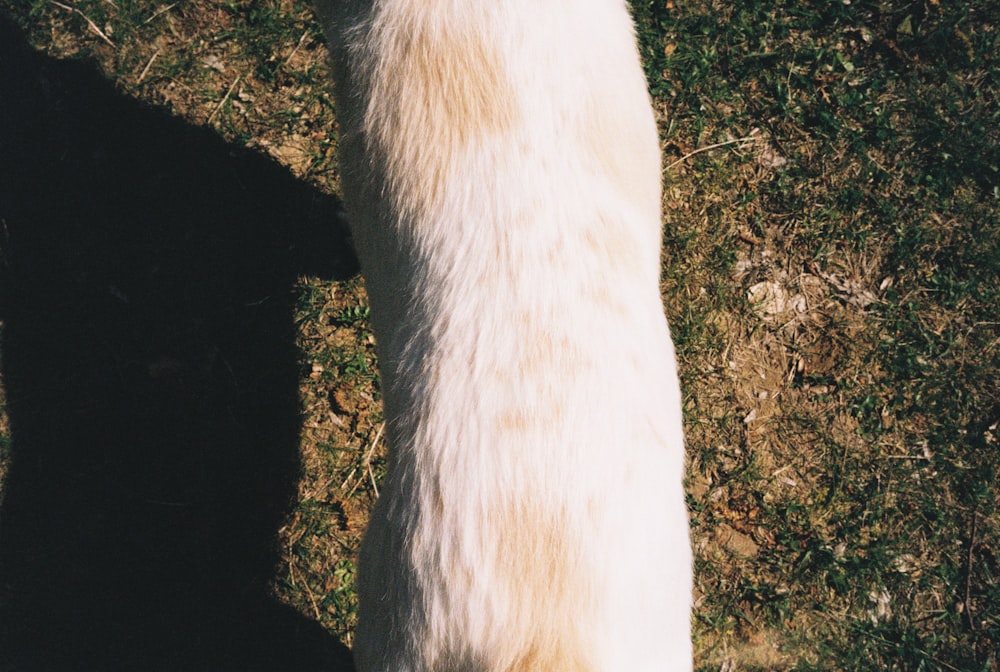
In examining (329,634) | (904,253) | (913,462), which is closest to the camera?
(329,634)

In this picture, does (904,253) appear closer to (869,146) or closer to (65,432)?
(869,146)

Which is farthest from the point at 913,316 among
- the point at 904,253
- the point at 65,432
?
the point at 65,432

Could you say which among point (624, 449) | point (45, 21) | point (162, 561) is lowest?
point (162, 561)

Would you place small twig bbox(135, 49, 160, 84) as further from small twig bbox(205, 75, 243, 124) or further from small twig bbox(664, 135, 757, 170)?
small twig bbox(664, 135, 757, 170)

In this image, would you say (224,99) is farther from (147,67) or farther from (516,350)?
(516,350)

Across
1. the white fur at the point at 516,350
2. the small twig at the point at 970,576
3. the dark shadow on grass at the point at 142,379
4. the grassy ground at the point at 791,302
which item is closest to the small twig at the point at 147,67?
the grassy ground at the point at 791,302

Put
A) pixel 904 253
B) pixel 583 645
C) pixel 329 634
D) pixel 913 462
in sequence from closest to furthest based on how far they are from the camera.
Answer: pixel 583 645 → pixel 329 634 → pixel 913 462 → pixel 904 253

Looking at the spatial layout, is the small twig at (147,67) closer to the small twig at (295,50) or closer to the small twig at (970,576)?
the small twig at (295,50)

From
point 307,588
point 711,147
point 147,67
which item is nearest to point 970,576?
point 711,147
